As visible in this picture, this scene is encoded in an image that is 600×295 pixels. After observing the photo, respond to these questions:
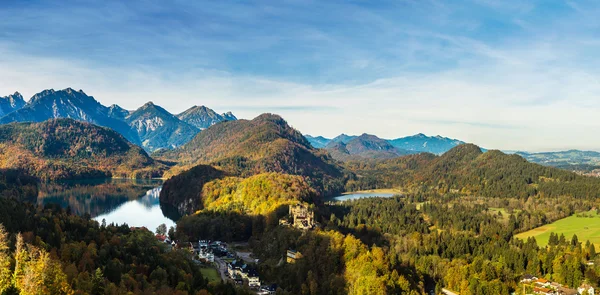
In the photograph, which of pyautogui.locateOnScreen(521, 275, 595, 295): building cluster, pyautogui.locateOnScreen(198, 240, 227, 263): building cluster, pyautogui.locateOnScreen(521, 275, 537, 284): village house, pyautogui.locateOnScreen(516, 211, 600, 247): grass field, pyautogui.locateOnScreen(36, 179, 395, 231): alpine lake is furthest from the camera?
pyautogui.locateOnScreen(36, 179, 395, 231): alpine lake

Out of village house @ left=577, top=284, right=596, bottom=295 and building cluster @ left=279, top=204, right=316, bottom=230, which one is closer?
village house @ left=577, top=284, right=596, bottom=295

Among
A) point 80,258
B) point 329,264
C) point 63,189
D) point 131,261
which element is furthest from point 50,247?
point 63,189

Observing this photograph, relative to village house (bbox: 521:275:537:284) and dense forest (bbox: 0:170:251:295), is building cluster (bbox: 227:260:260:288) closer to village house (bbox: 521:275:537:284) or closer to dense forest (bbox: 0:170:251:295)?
dense forest (bbox: 0:170:251:295)

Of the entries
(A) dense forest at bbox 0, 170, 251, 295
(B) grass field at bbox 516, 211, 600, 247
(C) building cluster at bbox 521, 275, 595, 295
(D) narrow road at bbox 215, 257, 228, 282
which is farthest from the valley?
(C) building cluster at bbox 521, 275, 595, 295

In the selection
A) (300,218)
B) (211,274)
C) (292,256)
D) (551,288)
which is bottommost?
(211,274)

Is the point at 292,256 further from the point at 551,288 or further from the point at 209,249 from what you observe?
the point at 551,288

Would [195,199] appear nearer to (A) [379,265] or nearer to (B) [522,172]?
(A) [379,265]

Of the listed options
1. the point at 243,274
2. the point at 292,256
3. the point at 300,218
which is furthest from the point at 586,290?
the point at 300,218

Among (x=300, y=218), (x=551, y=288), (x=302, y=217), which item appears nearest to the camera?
(x=551, y=288)
